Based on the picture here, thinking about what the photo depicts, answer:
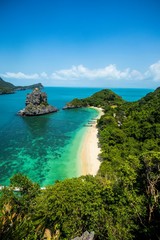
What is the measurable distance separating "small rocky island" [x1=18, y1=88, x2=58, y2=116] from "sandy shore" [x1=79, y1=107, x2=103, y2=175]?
31490 millimetres

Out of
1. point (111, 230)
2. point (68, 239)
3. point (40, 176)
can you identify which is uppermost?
point (111, 230)

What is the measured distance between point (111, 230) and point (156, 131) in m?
24.2

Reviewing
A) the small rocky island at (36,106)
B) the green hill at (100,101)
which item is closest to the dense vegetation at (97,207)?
the small rocky island at (36,106)

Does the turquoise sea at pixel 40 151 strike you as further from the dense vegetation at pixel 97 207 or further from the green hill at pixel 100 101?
the green hill at pixel 100 101

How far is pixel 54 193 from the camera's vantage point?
42.9 ft

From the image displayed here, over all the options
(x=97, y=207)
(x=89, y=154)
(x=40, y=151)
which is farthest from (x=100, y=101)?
(x=97, y=207)

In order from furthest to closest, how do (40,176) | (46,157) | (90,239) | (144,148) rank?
(46,157) < (144,148) < (40,176) < (90,239)

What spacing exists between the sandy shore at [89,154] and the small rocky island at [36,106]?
31490 mm

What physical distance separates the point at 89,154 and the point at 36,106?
45442 mm

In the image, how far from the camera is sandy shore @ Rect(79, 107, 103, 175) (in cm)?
2478

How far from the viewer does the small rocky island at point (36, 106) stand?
65.1m

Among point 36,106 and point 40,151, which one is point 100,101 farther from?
point 40,151

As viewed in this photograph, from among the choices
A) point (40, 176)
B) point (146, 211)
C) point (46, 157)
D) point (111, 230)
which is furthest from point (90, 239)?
point (46, 157)

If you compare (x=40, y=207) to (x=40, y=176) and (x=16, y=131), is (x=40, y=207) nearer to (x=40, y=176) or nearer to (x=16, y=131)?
(x=40, y=176)
